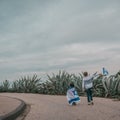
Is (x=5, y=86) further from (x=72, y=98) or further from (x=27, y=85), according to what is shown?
(x=72, y=98)

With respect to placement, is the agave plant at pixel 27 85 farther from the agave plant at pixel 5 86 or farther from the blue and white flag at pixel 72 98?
the blue and white flag at pixel 72 98

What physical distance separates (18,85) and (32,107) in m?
13.9

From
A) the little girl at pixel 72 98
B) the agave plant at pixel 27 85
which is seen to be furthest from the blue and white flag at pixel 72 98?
the agave plant at pixel 27 85

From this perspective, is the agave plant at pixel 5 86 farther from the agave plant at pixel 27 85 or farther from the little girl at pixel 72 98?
the little girl at pixel 72 98

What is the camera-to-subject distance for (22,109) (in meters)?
17.2

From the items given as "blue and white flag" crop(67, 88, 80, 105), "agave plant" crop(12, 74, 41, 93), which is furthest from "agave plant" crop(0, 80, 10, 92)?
"blue and white flag" crop(67, 88, 80, 105)

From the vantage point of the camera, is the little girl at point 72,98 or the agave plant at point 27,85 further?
the agave plant at point 27,85

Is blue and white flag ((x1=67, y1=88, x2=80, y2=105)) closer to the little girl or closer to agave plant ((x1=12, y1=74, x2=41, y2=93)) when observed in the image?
the little girl

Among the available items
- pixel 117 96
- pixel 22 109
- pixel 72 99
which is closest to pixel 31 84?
pixel 117 96

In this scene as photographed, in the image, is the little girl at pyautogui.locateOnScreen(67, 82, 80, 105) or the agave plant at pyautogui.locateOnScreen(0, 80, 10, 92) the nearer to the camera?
the little girl at pyautogui.locateOnScreen(67, 82, 80, 105)

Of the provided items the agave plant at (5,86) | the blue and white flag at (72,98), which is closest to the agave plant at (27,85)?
the agave plant at (5,86)

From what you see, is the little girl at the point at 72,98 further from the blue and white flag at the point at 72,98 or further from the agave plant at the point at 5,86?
the agave plant at the point at 5,86

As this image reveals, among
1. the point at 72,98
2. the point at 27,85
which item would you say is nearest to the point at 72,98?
the point at 72,98

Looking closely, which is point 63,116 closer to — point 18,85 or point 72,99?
point 72,99
